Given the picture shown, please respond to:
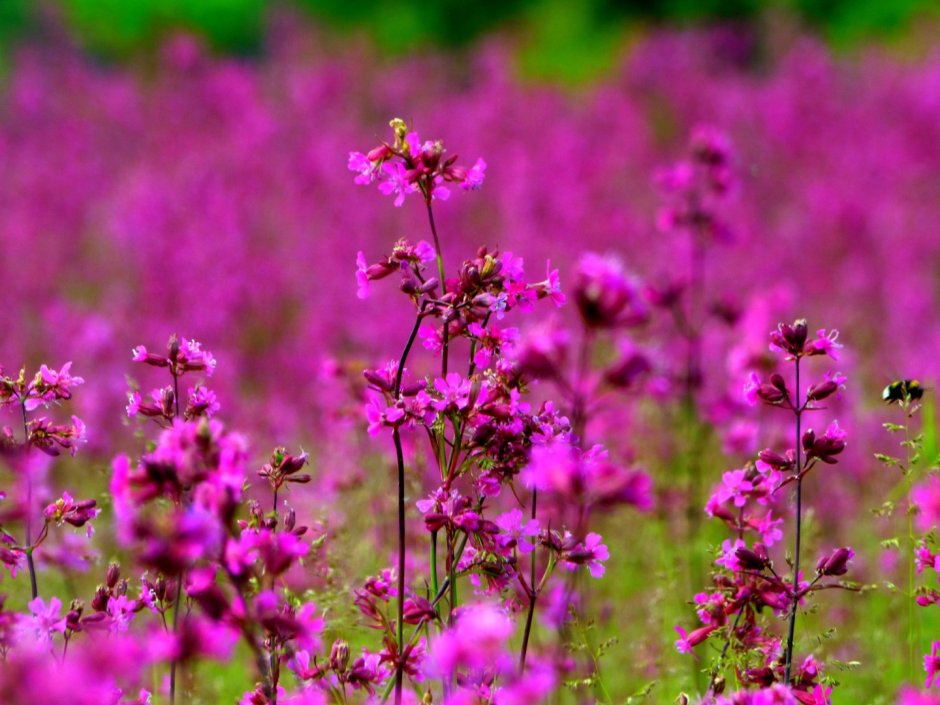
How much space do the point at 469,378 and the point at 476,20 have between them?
54.8ft

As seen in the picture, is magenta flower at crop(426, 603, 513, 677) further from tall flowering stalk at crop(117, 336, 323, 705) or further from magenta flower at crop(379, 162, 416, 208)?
magenta flower at crop(379, 162, 416, 208)

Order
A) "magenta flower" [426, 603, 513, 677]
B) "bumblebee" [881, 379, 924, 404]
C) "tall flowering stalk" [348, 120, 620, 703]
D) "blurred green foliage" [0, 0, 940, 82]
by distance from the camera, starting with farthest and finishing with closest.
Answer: "blurred green foliage" [0, 0, 940, 82] < "bumblebee" [881, 379, 924, 404] < "tall flowering stalk" [348, 120, 620, 703] < "magenta flower" [426, 603, 513, 677]

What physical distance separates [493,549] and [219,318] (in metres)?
5.77

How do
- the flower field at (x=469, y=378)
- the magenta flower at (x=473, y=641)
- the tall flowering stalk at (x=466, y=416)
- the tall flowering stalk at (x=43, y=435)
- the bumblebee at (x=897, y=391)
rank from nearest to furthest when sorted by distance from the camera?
the magenta flower at (x=473, y=641) < the flower field at (x=469, y=378) < the tall flowering stalk at (x=466, y=416) < the tall flowering stalk at (x=43, y=435) < the bumblebee at (x=897, y=391)

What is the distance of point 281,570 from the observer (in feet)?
4.57

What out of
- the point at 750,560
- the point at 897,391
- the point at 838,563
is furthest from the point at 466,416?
the point at 897,391

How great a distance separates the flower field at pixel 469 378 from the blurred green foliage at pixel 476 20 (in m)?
0.90

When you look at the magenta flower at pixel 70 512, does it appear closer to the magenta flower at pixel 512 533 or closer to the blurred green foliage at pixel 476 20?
the magenta flower at pixel 512 533

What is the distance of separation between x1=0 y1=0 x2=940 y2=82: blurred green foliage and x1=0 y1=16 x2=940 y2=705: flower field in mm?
902

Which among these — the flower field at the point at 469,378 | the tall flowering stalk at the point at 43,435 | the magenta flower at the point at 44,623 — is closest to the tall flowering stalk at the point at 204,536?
the flower field at the point at 469,378

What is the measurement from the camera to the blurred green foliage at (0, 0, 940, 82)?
1652cm

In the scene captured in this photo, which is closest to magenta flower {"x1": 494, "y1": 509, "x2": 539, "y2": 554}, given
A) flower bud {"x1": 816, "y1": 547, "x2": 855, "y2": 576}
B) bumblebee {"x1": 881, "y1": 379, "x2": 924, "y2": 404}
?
flower bud {"x1": 816, "y1": 547, "x2": 855, "y2": 576}

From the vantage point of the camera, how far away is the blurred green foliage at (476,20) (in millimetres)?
16516

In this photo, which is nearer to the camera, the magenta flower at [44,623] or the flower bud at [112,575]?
the magenta flower at [44,623]
